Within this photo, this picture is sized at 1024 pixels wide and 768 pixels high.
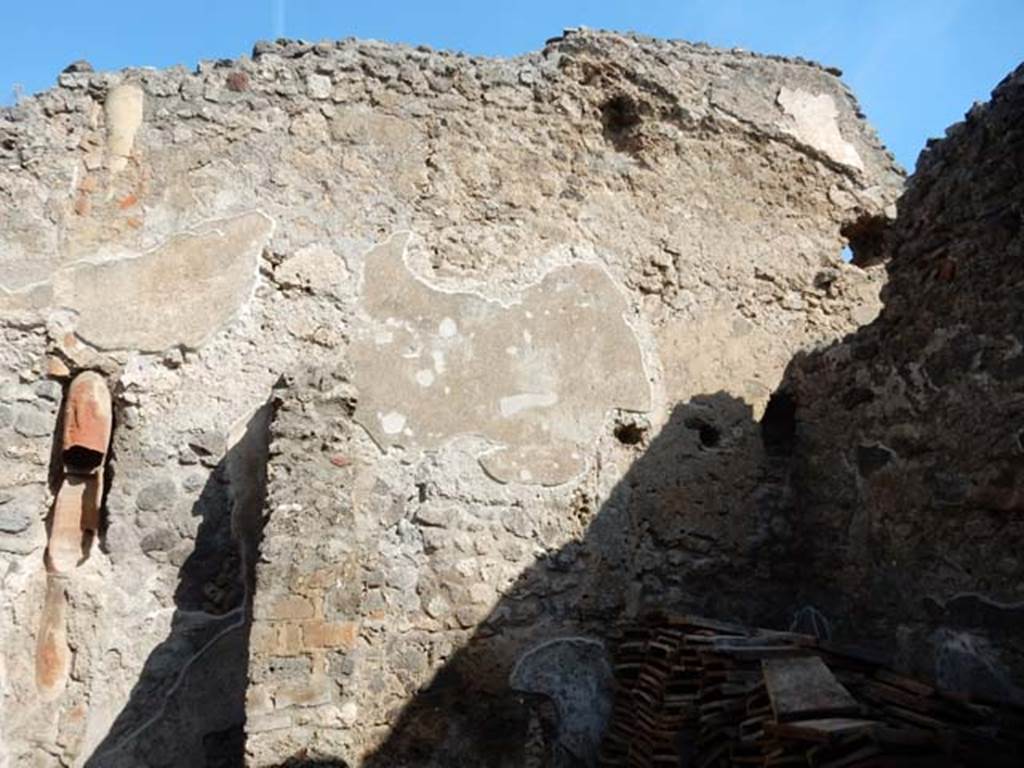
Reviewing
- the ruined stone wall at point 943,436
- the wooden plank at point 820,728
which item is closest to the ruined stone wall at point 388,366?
the ruined stone wall at point 943,436

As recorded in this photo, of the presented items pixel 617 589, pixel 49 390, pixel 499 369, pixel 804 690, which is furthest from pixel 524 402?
pixel 49 390

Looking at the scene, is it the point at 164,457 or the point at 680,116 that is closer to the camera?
the point at 164,457

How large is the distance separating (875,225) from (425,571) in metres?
3.41

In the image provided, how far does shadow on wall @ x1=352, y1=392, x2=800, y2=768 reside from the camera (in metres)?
4.01

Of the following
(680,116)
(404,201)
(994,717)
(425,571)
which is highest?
(680,116)

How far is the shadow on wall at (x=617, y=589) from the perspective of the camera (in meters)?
4.01

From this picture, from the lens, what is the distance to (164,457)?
4.04 metres

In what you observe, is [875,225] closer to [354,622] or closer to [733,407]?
[733,407]

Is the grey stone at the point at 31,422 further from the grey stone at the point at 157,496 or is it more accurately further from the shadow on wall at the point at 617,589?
the shadow on wall at the point at 617,589

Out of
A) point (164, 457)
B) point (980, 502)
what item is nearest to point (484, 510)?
point (164, 457)

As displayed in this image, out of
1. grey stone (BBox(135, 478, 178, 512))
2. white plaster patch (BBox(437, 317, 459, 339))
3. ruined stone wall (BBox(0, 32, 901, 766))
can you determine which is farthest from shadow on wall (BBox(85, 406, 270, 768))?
white plaster patch (BBox(437, 317, 459, 339))

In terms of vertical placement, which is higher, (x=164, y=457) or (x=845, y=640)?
(x=164, y=457)

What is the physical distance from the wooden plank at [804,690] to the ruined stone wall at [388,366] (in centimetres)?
118

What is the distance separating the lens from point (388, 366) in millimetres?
4391
